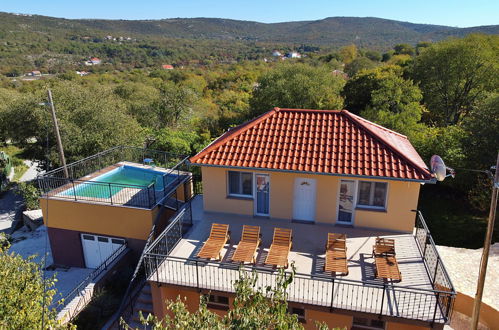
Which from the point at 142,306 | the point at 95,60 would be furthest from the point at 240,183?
the point at 95,60

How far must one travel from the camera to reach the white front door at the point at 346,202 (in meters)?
13.8

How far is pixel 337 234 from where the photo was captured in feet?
41.9

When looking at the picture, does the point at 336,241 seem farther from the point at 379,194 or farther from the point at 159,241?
the point at 159,241

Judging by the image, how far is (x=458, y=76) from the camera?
3556 cm

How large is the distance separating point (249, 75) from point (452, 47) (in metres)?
52.4

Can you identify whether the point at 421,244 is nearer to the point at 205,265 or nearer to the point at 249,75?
the point at 205,265

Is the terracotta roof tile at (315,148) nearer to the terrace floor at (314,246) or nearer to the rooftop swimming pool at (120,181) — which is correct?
the terrace floor at (314,246)

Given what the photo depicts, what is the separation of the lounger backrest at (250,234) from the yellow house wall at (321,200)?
6.43 feet

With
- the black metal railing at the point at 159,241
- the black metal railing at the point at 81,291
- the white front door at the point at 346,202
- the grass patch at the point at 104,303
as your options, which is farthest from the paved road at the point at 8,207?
the white front door at the point at 346,202

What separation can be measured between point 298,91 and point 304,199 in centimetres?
2494

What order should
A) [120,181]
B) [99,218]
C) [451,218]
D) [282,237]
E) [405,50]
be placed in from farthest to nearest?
[405,50] < [451,218] < [120,181] < [99,218] < [282,237]

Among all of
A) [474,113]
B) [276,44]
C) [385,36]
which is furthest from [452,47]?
[276,44]

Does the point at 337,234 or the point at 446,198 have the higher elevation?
the point at 337,234

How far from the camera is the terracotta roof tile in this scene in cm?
1300
